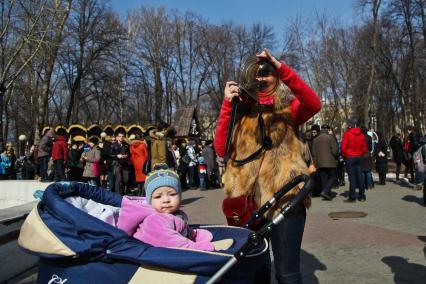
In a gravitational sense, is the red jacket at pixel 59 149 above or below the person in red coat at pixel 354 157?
above

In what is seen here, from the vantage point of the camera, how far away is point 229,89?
3387mm

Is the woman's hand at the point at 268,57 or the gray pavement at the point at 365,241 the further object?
the gray pavement at the point at 365,241

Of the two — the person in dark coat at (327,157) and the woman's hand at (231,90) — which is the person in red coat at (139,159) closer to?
the person in dark coat at (327,157)

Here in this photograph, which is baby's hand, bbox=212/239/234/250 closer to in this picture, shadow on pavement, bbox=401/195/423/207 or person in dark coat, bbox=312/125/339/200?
shadow on pavement, bbox=401/195/423/207

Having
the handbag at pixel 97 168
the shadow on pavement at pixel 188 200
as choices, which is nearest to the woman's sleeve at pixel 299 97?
the shadow on pavement at pixel 188 200

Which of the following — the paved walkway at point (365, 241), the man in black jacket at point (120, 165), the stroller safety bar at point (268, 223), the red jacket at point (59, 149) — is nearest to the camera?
the stroller safety bar at point (268, 223)

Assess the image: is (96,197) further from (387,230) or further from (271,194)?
(387,230)

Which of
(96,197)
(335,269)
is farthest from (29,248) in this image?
(335,269)

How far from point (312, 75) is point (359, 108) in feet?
14.7

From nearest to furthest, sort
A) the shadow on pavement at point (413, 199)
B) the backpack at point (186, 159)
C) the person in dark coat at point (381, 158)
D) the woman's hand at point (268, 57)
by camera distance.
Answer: the woman's hand at point (268, 57) < the shadow on pavement at point (413, 199) < the person in dark coat at point (381, 158) < the backpack at point (186, 159)

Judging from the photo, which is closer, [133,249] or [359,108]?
[133,249]

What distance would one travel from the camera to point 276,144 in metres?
3.41

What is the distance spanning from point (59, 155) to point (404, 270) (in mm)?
10733

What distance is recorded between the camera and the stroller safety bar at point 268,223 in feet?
8.69
